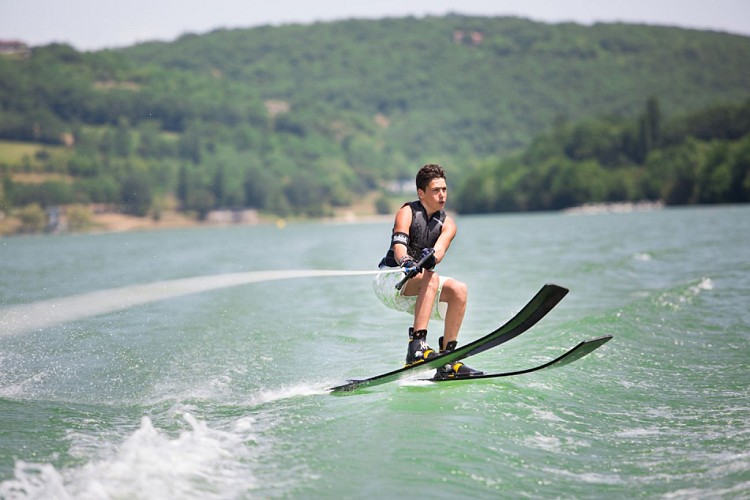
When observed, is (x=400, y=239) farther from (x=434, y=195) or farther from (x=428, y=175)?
(x=428, y=175)

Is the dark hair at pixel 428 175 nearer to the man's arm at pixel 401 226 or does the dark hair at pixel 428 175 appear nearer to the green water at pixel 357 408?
the man's arm at pixel 401 226

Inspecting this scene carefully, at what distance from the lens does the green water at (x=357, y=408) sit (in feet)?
18.2

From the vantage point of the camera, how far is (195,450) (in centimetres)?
600

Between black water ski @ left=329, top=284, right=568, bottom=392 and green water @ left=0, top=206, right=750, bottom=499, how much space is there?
0.49ft

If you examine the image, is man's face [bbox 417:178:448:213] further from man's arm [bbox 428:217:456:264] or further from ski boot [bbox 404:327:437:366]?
ski boot [bbox 404:327:437:366]

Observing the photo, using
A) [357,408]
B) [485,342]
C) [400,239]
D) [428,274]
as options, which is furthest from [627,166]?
[357,408]

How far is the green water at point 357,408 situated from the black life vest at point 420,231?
1192mm

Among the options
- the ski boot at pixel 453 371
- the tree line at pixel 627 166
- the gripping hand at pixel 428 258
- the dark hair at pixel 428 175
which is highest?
the tree line at pixel 627 166

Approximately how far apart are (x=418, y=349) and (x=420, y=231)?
106cm

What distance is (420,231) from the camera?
8.15 metres

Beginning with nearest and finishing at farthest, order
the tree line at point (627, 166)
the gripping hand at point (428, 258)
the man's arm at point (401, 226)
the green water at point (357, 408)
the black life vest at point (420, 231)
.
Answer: the green water at point (357, 408), the gripping hand at point (428, 258), the man's arm at point (401, 226), the black life vest at point (420, 231), the tree line at point (627, 166)

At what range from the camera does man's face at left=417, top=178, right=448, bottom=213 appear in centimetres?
805

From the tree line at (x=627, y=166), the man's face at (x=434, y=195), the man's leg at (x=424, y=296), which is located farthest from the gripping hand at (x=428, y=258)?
the tree line at (x=627, y=166)

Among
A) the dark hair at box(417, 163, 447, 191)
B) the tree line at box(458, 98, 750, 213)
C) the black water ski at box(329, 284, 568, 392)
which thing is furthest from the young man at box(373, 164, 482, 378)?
the tree line at box(458, 98, 750, 213)
